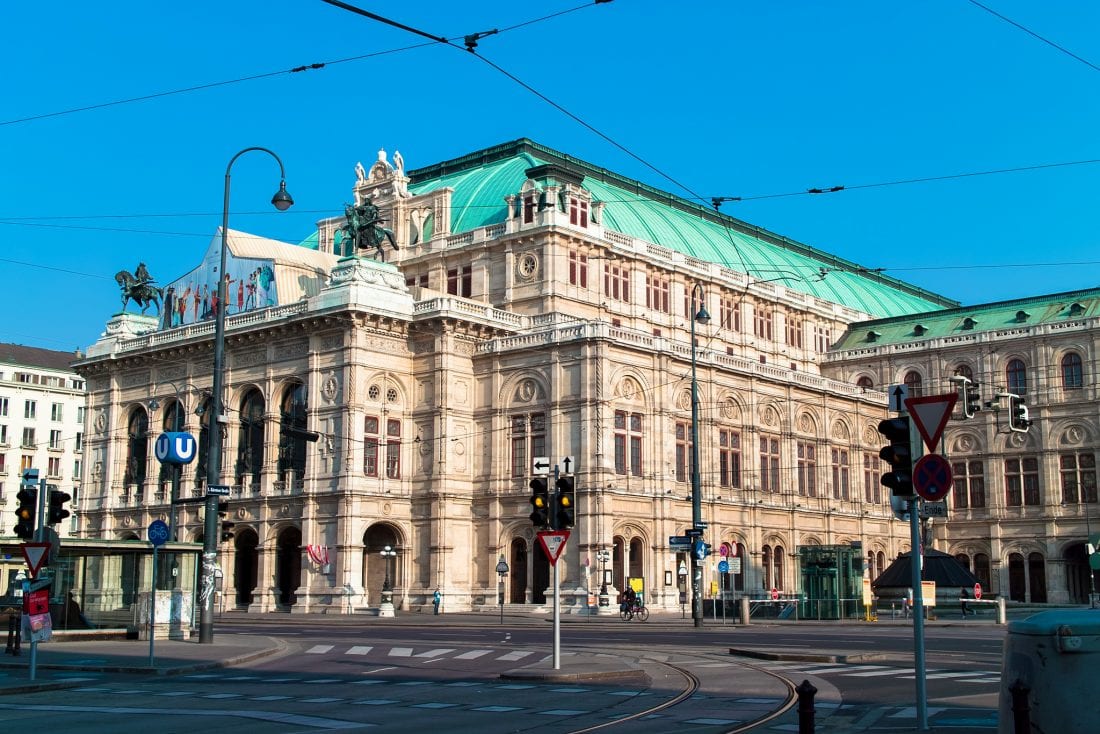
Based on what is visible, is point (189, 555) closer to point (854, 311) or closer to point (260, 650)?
point (260, 650)

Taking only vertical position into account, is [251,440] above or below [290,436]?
above

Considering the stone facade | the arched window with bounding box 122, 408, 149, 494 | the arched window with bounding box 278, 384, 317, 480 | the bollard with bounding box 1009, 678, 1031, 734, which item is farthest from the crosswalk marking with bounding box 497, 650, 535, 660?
the arched window with bounding box 122, 408, 149, 494

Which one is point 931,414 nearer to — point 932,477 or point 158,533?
point 932,477

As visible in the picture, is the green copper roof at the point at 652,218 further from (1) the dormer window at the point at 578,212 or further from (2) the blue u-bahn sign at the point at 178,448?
(2) the blue u-bahn sign at the point at 178,448

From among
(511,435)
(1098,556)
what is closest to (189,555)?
(511,435)

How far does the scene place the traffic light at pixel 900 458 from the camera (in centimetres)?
1577

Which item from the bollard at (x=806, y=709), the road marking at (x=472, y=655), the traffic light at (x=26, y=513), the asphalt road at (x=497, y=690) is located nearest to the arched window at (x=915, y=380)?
the asphalt road at (x=497, y=690)

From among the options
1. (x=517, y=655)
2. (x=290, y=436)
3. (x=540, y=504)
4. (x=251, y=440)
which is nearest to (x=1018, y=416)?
(x=517, y=655)

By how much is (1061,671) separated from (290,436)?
62842 mm

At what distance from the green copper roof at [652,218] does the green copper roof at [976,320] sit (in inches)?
160

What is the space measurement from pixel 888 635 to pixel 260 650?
19.2m

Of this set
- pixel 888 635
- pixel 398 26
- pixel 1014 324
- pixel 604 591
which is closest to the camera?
pixel 398 26

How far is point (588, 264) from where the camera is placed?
74.6 metres

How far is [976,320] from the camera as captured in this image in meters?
90.4
